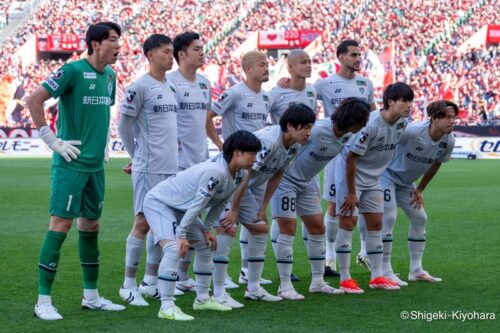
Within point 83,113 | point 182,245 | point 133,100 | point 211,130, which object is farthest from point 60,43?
point 182,245

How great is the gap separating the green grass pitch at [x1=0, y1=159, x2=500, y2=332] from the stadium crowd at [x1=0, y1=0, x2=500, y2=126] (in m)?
25.7

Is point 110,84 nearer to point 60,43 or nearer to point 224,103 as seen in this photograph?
point 224,103

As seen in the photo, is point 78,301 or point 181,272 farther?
point 181,272

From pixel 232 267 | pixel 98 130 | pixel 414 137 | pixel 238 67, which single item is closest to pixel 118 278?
pixel 232 267

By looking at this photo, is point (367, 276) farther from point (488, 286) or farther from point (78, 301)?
point (78, 301)

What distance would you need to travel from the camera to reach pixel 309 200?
9.42m

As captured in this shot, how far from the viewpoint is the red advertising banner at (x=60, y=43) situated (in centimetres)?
5959

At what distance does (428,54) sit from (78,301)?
142 feet

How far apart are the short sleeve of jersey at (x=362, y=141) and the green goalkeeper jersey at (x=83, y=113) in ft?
8.67

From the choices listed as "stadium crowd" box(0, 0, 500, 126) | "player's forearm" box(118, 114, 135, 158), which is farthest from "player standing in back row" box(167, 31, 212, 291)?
"stadium crowd" box(0, 0, 500, 126)

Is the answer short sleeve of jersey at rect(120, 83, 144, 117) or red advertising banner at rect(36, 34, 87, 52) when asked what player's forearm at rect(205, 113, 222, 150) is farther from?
A: red advertising banner at rect(36, 34, 87, 52)

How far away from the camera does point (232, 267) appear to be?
1102cm

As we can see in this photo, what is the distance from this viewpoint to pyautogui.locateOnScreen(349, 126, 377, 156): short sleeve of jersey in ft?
30.8

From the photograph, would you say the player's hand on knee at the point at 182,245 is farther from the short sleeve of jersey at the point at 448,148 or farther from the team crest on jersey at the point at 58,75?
the short sleeve of jersey at the point at 448,148
